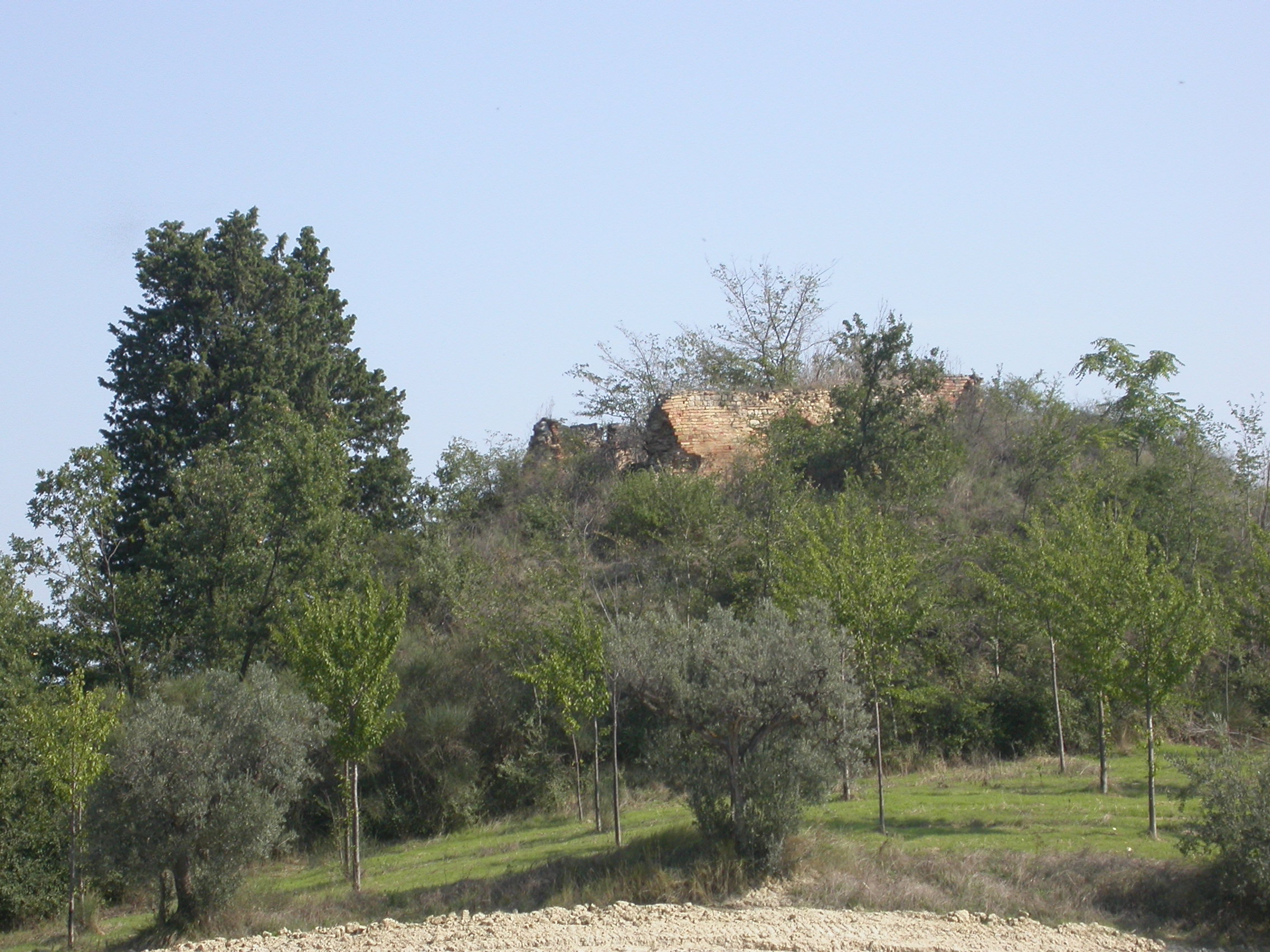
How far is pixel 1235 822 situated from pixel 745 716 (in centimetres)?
688

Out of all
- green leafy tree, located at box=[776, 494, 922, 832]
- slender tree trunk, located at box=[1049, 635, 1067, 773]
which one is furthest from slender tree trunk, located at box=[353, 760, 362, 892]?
slender tree trunk, located at box=[1049, 635, 1067, 773]

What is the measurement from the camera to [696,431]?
41031 mm

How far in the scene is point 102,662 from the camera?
2927 centimetres

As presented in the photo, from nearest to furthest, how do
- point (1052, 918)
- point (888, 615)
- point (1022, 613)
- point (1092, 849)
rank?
1. point (1052, 918)
2. point (1092, 849)
3. point (888, 615)
4. point (1022, 613)

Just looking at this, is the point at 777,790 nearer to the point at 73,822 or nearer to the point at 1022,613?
the point at 1022,613

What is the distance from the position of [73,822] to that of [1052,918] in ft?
53.3

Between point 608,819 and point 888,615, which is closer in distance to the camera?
point 888,615

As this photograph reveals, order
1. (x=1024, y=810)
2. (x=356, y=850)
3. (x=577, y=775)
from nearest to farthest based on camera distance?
(x=356, y=850) → (x=1024, y=810) → (x=577, y=775)

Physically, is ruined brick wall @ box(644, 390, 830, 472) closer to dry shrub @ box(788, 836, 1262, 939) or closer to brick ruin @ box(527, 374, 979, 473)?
brick ruin @ box(527, 374, 979, 473)

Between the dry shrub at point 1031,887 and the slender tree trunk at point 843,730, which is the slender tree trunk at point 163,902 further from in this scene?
the slender tree trunk at point 843,730

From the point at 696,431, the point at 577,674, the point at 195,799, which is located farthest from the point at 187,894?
the point at 696,431

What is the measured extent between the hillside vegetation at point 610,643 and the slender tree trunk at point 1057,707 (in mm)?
256

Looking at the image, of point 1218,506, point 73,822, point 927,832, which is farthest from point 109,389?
point 1218,506

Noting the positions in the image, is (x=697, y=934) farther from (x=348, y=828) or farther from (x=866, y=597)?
(x=348, y=828)
